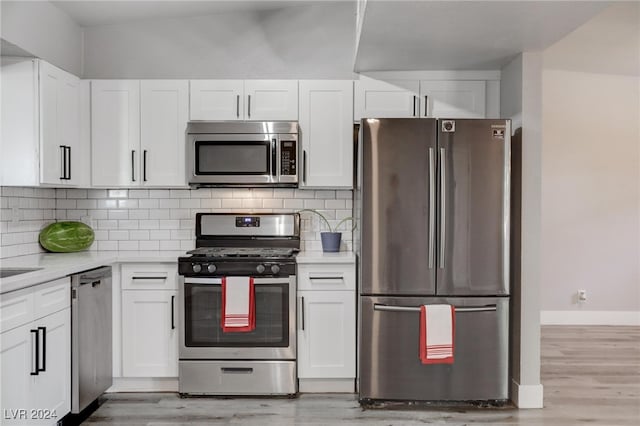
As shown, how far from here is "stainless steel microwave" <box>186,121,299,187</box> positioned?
3.65 metres

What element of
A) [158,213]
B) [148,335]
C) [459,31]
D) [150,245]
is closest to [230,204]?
[158,213]

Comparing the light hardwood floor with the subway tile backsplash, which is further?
the subway tile backsplash

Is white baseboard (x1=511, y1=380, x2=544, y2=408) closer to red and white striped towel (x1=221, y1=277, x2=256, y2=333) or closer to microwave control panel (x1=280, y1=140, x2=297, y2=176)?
red and white striped towel (x1=221, y1=277, x2=256, y2=333)

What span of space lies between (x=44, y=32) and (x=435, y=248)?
2872mm

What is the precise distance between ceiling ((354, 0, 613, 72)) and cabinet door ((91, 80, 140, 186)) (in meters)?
1.64

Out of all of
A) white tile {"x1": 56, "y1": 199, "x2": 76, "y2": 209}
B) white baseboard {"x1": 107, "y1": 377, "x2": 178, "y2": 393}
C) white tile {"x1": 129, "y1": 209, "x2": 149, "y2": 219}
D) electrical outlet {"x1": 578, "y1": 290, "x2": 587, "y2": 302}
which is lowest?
white baseboard {"x1": 107, "y1": 377, "x2": 178, "y2": 393}

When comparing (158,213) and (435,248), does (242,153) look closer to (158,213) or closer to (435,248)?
(158,213)

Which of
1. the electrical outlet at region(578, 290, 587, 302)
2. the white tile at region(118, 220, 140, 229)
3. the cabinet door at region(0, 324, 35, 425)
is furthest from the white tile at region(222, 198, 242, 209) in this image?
the electrical outlet at region(578, 290, 587, 302)

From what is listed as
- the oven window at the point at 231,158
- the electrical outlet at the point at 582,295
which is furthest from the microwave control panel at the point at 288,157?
the electrical outlet at the point at 582,295

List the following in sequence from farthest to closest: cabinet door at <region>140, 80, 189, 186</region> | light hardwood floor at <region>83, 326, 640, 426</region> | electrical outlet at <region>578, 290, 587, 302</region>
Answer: electrical outlet at <region>578, 290, 587, 302</region>
cabinet door at <region>140, 80, 189, 186</region>
light hardwood floor at <region>83, 326, 640, 426</region>

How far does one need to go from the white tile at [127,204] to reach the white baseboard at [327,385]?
6.03ft

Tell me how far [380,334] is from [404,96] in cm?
168

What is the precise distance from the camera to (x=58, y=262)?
3.15 meters

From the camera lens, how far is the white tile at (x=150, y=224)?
409cm
